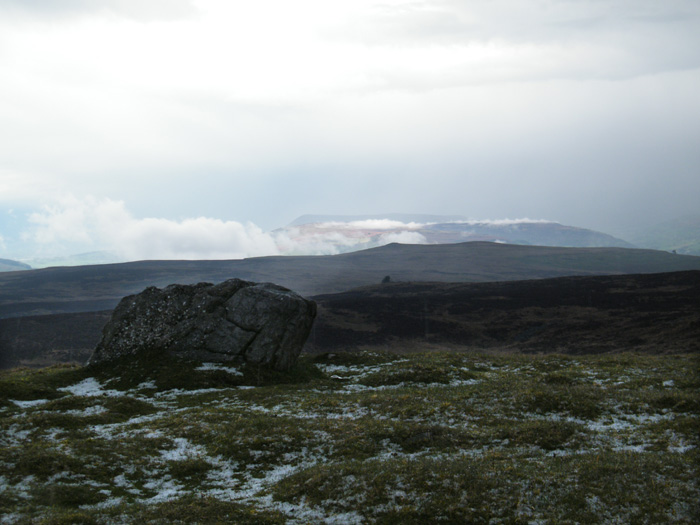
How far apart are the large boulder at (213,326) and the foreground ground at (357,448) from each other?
8.24 feet

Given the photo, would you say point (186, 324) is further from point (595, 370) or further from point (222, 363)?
point (595, 370)

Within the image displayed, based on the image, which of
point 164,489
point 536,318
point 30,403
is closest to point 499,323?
point 536,318

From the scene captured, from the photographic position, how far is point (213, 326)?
31.3 m

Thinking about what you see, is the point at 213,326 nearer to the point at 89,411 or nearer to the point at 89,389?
the point at 89,389

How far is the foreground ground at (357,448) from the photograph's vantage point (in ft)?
36.5

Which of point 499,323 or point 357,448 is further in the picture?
point 499,323

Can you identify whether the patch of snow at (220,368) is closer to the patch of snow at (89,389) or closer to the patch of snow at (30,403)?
the patch of snow at (89,389)

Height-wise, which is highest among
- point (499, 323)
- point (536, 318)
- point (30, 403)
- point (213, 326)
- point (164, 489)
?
point (213, 326)

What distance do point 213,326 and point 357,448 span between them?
700 inches

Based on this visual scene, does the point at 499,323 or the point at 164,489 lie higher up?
the point at 164,489

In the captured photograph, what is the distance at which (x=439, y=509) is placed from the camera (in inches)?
426

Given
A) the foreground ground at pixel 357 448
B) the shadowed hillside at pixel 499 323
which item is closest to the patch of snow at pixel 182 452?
the foreground ground at pixel 357 448

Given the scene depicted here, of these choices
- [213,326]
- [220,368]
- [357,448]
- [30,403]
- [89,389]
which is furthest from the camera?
[213,326]

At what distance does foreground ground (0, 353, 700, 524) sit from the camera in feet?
36.5
